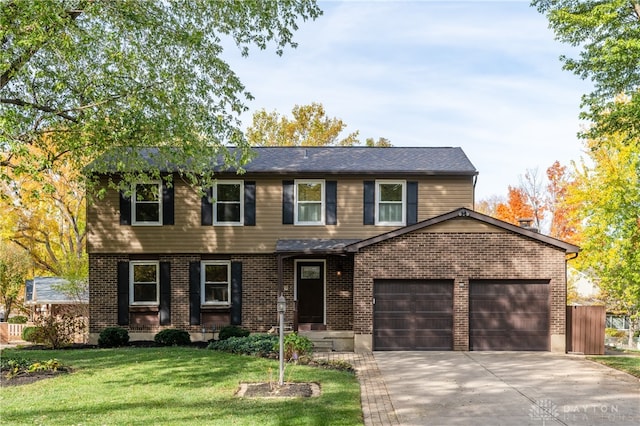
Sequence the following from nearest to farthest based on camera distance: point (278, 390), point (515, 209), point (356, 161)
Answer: point (278, 390) → point (356, 161) → point (515, 209)

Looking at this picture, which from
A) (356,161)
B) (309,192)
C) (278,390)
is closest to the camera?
(278,390)

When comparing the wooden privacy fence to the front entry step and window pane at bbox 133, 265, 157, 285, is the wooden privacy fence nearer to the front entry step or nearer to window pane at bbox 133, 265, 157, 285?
the front entry step

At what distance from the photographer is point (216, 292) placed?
69.9 feet

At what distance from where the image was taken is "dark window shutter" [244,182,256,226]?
2128 centimetres

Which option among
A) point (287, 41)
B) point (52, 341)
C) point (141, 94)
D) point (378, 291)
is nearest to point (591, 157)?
point (378, 291)

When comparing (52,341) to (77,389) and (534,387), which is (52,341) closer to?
(77,389)

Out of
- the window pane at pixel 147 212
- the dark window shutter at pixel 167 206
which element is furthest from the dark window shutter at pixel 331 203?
the window pane at pixel 147 212

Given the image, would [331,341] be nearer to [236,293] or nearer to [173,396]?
[236,293]

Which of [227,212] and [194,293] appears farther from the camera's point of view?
[227,212]

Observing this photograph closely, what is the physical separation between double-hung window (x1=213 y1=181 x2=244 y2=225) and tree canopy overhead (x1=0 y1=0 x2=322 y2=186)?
14.6 ft

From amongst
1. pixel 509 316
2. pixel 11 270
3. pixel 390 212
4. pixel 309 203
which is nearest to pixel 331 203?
pixel 309 203

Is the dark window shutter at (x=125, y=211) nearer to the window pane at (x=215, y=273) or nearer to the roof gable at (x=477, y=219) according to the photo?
the window pane at (x=215, y=273)

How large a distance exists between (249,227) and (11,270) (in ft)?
62.5

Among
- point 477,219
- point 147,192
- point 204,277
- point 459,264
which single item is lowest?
point 204,277
